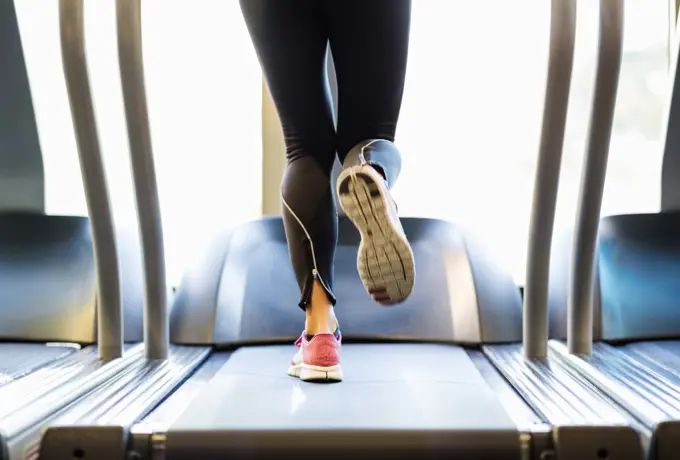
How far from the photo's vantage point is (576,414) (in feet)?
3.34

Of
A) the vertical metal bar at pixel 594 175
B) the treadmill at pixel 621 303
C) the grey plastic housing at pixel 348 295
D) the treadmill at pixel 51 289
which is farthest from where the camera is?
the grey plastic housing at pixel 348 295

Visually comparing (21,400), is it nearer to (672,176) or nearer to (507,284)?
(507,284)

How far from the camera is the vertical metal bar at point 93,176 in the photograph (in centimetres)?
127

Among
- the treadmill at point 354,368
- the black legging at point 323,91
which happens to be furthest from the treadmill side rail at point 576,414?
the black legging at point 323,91

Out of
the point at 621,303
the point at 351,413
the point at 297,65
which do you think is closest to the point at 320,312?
the point at 351,413

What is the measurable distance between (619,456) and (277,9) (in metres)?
0.90

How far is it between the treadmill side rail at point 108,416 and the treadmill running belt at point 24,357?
250 mm

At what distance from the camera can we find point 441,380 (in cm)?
123

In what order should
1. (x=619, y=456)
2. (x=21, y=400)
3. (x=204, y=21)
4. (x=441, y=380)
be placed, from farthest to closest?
(x=204, y=21), (x=441, y=380), (x=21, y=400), (x=619, y=456)

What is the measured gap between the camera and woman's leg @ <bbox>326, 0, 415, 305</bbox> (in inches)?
38.0

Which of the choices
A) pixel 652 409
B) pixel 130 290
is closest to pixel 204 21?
pixel 130 290

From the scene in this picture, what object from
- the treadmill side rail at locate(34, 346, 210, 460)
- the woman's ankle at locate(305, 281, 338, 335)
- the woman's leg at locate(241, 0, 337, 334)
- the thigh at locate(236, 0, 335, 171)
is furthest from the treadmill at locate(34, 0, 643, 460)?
the thigh at locate(236, 0, 335, 171)

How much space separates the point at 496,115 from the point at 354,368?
129 centimetres

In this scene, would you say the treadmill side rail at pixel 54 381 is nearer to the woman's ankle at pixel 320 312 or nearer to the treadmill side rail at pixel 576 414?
the woman's ankle at pixel 320 312
